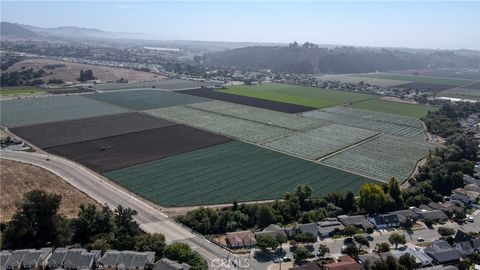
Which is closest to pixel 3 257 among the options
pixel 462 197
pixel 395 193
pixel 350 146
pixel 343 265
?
pixel 343 265

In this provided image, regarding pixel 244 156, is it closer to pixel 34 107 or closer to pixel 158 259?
pixel 158 259

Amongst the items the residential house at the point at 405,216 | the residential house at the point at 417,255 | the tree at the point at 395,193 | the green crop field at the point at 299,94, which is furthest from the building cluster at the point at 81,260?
the green crop field at the point at 299,94

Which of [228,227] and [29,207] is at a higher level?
[29,207]

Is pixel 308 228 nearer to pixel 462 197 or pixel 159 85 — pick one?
pixel 462 197

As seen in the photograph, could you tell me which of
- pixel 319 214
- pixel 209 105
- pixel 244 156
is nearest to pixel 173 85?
pixel 209 105

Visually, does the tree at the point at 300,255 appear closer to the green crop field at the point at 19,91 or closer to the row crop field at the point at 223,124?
the row crop field at the point at 223,124

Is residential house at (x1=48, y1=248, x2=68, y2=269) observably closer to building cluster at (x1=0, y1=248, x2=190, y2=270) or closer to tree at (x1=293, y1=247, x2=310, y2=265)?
building cluster at (x1=0, y1=248, x2=190, y2=270)
